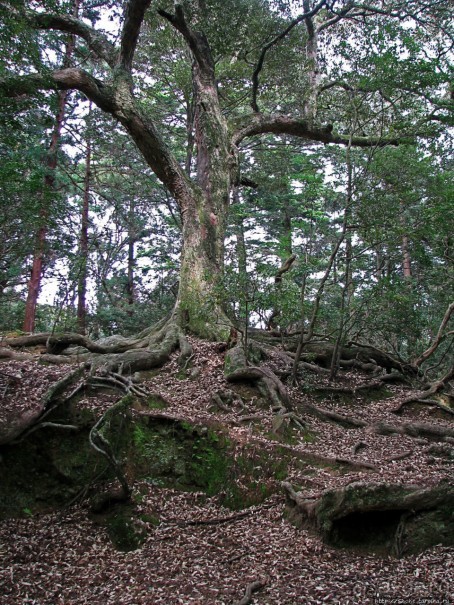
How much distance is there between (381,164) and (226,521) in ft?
20.7

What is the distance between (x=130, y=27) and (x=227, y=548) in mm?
9390

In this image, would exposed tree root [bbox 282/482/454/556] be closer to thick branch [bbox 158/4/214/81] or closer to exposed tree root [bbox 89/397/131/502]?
exposed tree root [bbox 89/397/131/502]

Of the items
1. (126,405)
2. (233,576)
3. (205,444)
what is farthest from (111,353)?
(233,576)

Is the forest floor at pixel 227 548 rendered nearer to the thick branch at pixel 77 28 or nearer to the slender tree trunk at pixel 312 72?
the thick branch at pixel 77 28

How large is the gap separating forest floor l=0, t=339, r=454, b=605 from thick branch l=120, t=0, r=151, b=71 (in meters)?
6.86

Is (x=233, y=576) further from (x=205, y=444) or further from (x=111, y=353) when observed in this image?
(x=111, y=353)

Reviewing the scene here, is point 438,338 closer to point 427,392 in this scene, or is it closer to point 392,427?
point 427,392

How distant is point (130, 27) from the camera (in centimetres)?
894

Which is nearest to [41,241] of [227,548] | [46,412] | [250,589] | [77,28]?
[77,28]

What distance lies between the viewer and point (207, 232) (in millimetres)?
9625

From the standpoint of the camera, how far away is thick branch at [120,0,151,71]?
28.3ft

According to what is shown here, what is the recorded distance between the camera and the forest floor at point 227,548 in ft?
12.0

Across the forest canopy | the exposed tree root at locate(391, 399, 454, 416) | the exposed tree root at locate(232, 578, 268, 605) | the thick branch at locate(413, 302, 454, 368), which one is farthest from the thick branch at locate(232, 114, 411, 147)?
the exposed tree root at locate(232, 578, 268, 605)

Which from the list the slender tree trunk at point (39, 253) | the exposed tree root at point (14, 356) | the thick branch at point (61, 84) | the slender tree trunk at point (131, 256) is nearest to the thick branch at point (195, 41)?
the thick branch at point (61, 84)
